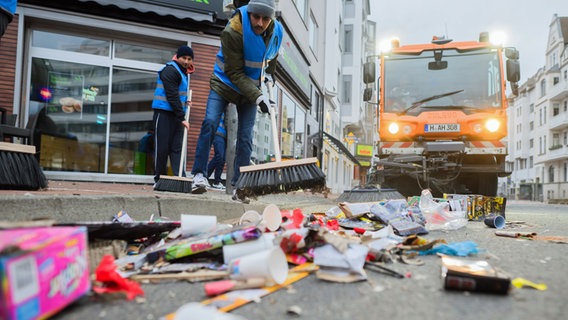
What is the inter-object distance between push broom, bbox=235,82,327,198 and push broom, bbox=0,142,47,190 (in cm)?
160

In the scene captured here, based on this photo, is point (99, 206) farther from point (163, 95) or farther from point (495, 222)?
point (495, 222)

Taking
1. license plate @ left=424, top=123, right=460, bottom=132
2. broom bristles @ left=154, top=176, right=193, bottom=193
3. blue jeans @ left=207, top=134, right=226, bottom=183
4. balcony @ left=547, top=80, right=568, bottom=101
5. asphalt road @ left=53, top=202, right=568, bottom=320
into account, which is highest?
balcony @ left=547, top=80, right=568, bottom=101

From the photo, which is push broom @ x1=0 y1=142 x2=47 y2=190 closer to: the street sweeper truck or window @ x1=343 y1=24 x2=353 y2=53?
the street sweeper truck

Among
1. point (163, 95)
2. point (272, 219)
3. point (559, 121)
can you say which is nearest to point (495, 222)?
point (272, 219)

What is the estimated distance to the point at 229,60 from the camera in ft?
13.4

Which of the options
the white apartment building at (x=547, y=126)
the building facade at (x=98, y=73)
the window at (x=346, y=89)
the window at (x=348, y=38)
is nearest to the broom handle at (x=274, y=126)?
the building facade at (x=98, y=73)

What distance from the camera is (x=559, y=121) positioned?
42.8 meters

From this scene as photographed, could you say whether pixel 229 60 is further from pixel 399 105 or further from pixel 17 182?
pixel 399 105

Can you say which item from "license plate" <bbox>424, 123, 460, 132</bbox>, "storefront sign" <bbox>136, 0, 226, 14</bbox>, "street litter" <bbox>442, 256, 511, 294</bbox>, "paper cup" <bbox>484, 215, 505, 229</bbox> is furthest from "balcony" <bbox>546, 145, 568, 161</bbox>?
"street litter" <bbox>442, 256, 511, 294</bbox>

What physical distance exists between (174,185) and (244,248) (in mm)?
3085

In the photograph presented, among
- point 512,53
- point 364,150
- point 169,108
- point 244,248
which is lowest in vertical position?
point 244,248

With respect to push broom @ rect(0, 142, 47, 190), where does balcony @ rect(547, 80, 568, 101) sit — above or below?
above

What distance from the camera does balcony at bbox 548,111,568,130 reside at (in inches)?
1641

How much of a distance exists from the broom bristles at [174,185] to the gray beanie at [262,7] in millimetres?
2049
